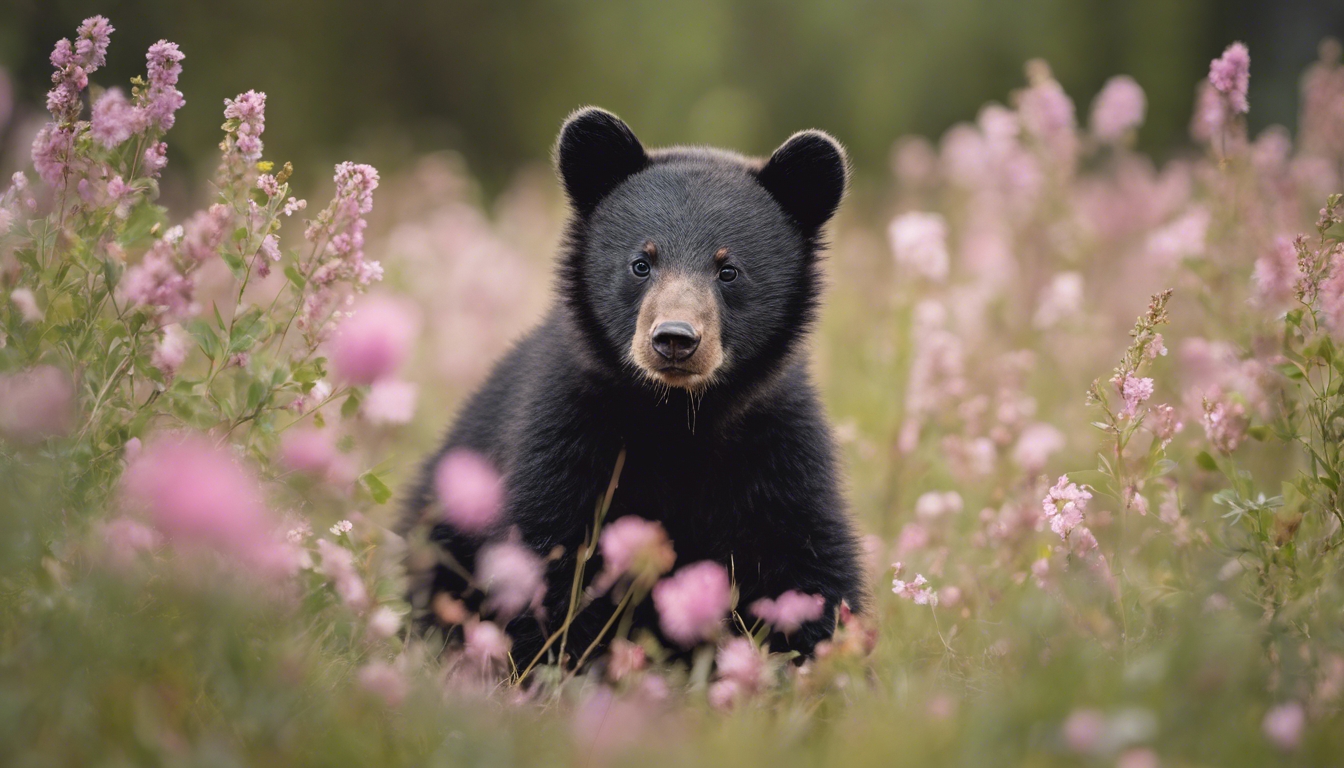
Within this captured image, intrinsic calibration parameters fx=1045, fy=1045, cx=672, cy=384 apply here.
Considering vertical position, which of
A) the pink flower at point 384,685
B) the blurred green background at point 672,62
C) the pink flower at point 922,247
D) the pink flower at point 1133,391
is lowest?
the pink flower at point 384,685

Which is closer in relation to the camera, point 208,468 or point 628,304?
point 208,468

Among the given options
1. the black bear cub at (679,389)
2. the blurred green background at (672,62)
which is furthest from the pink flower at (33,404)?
the blurred green background at (672,62)

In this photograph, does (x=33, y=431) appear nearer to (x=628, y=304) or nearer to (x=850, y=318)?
(x=628, y=304)

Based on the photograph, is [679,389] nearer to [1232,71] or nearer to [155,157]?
[155,157]

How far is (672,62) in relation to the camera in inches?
401

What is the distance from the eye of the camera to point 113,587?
5.62ft

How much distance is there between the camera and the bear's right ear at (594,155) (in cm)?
321

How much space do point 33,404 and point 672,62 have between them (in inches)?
353


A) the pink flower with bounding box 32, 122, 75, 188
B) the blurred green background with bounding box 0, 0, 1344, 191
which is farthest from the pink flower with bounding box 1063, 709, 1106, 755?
the blurred green background with bounding box 0, 0, 1344, 191

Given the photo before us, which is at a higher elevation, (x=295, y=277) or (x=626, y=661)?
(x=295, y=277)

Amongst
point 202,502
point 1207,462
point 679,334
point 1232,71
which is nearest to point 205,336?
point 202,502

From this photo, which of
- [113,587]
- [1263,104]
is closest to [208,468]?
[113,587]

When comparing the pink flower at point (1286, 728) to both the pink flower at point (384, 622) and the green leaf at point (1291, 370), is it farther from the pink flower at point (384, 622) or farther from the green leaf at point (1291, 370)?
the pink flower at point (384, 622)

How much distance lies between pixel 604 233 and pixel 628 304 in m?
0.29
